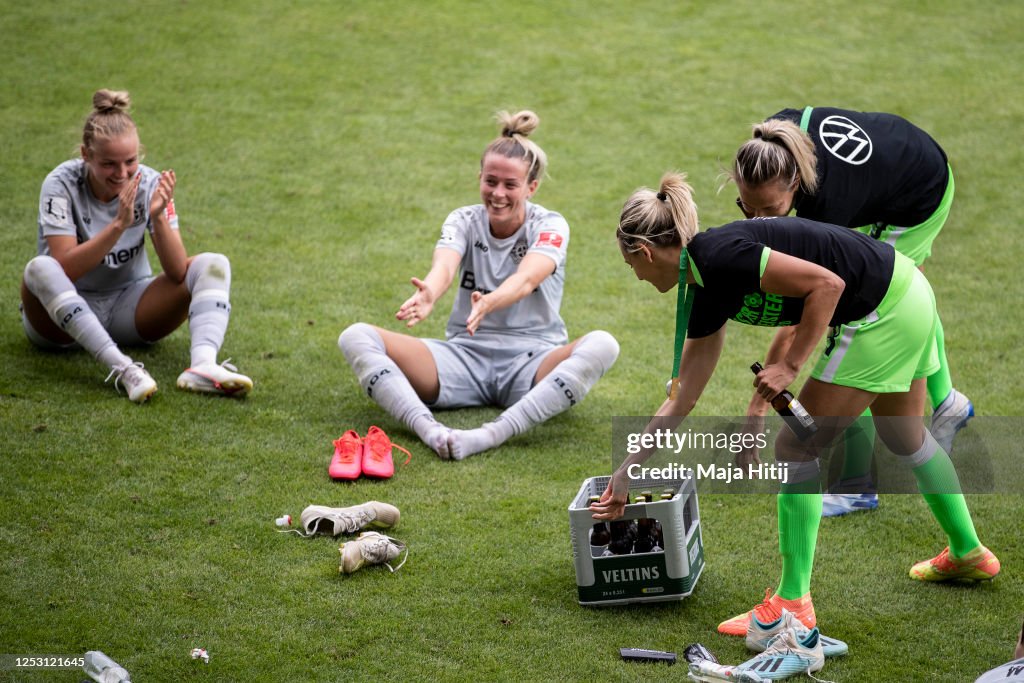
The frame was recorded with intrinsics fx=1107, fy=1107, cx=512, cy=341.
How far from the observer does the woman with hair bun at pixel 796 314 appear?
3.33 meters

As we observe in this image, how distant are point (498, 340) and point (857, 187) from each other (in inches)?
75.2

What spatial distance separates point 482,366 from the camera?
17.8 feet

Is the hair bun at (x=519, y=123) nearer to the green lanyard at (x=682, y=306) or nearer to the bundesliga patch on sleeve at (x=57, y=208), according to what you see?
the green lanyard at (x=682, y=306)

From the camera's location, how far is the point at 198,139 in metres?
8.72

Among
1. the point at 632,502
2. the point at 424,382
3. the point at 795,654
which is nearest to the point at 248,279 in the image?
the point at 424,382

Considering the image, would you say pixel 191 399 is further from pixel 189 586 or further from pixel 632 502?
pixel 632 502

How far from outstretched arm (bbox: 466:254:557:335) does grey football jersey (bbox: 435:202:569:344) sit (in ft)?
0.26

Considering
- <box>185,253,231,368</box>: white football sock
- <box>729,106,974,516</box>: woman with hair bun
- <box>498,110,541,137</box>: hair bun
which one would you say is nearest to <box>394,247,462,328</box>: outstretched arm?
<box>498,110,541,137</box>: hair bun

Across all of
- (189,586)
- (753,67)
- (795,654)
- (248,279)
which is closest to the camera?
(795,654)

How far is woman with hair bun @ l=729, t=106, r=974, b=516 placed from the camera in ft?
12.7

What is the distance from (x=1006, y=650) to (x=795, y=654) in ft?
2.47

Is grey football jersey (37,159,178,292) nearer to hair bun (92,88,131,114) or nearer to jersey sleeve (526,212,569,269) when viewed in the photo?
hair bun (92,88,131,114)

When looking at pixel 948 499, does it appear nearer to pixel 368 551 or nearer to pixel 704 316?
pixel 704 316

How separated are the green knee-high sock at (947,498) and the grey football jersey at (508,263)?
197 cm
